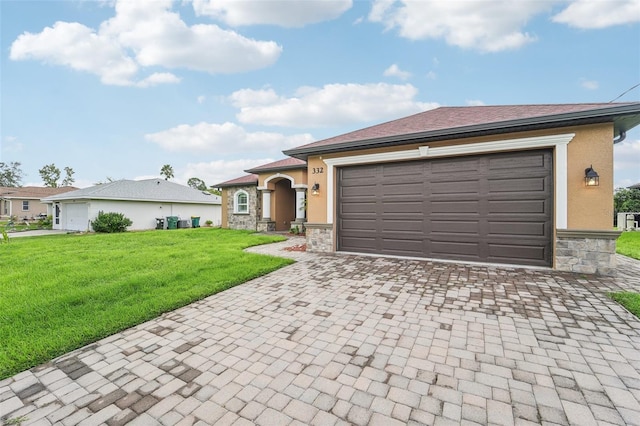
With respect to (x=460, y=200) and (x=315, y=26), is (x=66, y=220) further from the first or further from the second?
(x=460, y=200)

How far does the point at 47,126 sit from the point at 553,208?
24654mm

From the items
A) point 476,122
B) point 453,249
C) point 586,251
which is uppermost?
point 476,122

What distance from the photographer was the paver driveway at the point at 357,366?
1714 mm

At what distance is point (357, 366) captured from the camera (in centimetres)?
223

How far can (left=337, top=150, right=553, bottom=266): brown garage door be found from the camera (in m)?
5.50

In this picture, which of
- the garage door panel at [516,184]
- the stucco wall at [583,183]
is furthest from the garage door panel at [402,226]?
the stucco wall at [583,183]

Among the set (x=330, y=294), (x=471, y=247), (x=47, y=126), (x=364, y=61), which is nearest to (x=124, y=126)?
(x=47, y=126)

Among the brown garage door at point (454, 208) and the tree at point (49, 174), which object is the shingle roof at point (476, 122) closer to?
the brown garage door at point (454, 208)

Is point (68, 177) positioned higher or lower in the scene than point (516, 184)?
higher

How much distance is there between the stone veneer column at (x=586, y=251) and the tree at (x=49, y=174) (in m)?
63.2

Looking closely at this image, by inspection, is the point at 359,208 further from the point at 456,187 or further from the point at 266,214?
the point at 266,214

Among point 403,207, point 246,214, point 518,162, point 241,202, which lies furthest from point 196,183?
point 518,162

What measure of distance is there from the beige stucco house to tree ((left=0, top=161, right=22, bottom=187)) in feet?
218

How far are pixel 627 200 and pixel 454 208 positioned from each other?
75.1 feet
